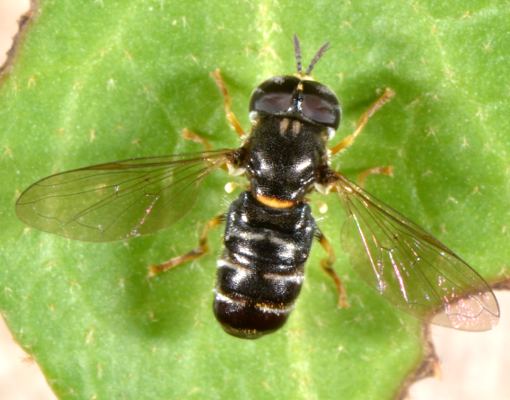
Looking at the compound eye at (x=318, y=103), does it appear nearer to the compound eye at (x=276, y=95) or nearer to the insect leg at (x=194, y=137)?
the compound eye at (x=276, y=95)

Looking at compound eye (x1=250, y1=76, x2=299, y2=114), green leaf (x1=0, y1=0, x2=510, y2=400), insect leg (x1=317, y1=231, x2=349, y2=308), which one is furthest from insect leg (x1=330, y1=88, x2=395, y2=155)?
insect leg (x1=317, y1=231, x2=349, y2=308)

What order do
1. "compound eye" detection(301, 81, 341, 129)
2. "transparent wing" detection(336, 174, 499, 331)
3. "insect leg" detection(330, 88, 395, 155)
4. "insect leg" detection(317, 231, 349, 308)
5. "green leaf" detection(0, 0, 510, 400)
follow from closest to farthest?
"transparent wing" detection(336, 174, 499, 331)
"compound eye" detection(301, 81, 341, 129)
"green leaf" detection(0, 0, 510, 400)
"insect leg" detection(330, 88, 395, 155)
"insect leg" detection(317, 231, 349, 308)

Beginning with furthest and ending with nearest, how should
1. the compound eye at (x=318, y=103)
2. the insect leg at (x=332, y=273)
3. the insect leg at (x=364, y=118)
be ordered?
the insect leg at (x=332, y=273)
the insect leg at (x=364, y=118)
the compound eye at (x=318, y=103)

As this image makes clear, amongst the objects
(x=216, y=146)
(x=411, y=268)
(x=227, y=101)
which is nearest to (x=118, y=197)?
(x=216, y=146)

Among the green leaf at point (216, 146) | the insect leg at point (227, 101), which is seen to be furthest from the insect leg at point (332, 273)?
the insect leg at point (227, 101)

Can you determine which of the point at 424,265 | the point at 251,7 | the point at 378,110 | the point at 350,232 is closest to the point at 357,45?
the point at 378,110

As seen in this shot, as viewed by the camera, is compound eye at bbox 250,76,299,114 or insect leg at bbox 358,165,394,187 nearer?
compound eye at bbox 250,76,299,114

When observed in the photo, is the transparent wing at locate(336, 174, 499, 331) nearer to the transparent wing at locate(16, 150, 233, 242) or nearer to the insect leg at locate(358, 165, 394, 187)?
the insect leg at locate(358, 165, 394, 187)
